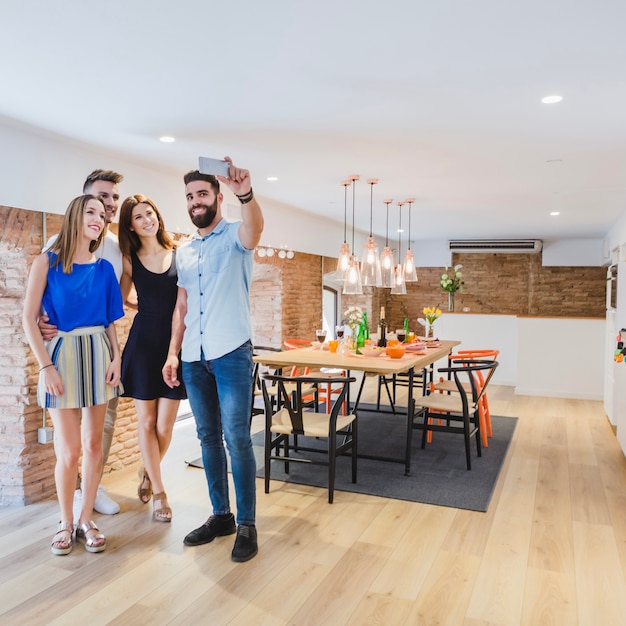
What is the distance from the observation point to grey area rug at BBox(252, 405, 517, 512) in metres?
3.53

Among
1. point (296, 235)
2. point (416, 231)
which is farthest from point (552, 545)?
point (416, 231)

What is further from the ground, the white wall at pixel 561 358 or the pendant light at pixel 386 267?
the pendant light at pixel 386 267

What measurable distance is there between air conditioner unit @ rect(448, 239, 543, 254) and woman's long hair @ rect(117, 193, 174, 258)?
767cm

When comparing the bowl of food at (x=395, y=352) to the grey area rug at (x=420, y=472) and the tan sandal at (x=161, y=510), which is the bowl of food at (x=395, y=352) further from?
the tan sandal at (x=161, y=510)

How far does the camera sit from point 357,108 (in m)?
2.81

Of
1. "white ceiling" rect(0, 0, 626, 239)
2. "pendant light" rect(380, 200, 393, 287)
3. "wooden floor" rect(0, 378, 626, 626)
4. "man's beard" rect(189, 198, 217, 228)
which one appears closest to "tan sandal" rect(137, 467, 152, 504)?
"wooden floor" rect(0, 378, 626, 626)

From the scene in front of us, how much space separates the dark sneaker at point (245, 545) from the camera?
2594mm

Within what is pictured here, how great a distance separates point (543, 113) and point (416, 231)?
5.79 m

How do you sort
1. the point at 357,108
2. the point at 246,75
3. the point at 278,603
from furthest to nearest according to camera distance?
1. the point at 357,108
2. the point at 246,75
3. the point at 278,603

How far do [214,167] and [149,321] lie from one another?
1021mm

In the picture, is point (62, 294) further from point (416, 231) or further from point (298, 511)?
point (416, 231)

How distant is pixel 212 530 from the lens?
2.81 m

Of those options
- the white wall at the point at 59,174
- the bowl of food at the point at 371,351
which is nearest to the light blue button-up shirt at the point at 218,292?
the white wall at the point at 59,174

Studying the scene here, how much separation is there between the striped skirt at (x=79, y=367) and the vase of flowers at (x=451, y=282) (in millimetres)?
7607
